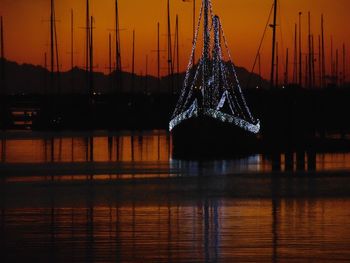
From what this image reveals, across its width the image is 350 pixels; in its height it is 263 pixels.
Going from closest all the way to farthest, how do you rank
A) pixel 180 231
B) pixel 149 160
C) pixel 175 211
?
pixel 180 231
pixel 175 211
pixel 149 160

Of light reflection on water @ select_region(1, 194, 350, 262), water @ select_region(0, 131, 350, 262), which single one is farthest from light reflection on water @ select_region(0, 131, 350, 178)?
light reflection on water @ select_region(1, 194, 350, 262)

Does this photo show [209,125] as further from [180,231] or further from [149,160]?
[180,231]

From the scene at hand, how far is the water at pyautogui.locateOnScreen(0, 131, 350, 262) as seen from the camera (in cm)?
1670

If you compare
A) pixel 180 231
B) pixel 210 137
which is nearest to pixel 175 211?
pixel 180 231

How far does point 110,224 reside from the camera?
19953mm

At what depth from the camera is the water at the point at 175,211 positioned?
1670cm

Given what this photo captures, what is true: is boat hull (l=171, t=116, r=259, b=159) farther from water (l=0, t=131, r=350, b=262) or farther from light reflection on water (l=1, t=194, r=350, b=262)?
light reflection on water (l=1, t=194, r=350, b=262)

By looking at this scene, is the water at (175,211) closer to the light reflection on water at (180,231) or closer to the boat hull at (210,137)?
the light reflection on water at (180,231)

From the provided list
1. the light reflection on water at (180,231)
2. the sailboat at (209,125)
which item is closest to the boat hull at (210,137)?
the sailboat at (209,125)

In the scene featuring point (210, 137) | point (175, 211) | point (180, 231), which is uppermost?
point (210, 137)

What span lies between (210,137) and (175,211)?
1241 inches

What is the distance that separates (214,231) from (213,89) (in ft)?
125

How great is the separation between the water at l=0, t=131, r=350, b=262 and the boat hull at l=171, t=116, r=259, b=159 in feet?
33.7

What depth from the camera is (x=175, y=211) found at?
22.3 m
